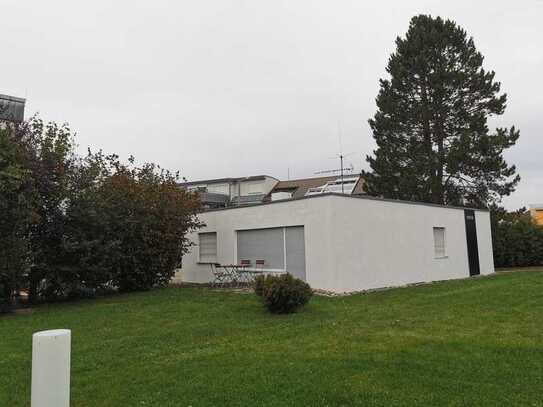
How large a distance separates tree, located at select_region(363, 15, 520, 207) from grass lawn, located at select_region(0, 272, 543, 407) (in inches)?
639

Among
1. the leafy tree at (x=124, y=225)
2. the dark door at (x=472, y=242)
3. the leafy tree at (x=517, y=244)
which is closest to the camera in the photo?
the leafy tree at (x=124, y=225)

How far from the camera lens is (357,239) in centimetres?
1527

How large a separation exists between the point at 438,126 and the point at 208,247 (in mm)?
16142

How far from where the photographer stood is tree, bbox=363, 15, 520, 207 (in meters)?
26.8

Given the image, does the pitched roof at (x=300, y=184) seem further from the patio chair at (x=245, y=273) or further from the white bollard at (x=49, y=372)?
the white bollard at (x=49, y=372)

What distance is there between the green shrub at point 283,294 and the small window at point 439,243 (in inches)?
392

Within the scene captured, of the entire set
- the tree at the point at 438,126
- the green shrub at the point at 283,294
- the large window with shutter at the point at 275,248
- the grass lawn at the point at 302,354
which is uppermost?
the tree at the point at 438,126

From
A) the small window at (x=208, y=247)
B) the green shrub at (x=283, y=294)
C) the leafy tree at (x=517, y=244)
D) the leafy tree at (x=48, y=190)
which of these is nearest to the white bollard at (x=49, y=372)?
the green shrub at (x=283, y=294)

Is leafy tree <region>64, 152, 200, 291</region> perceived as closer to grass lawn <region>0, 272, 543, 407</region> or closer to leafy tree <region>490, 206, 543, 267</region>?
grass lawn <region>0, 272, 543, 407</region>

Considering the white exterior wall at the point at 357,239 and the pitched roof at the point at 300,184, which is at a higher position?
the pitched roof at the point at 300,184

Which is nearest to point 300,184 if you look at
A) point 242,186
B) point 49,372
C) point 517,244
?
point 242,186

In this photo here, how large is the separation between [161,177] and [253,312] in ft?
28.6

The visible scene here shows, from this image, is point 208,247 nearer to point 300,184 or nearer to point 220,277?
point 220,277

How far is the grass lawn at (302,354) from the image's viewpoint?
4891 millimetres
